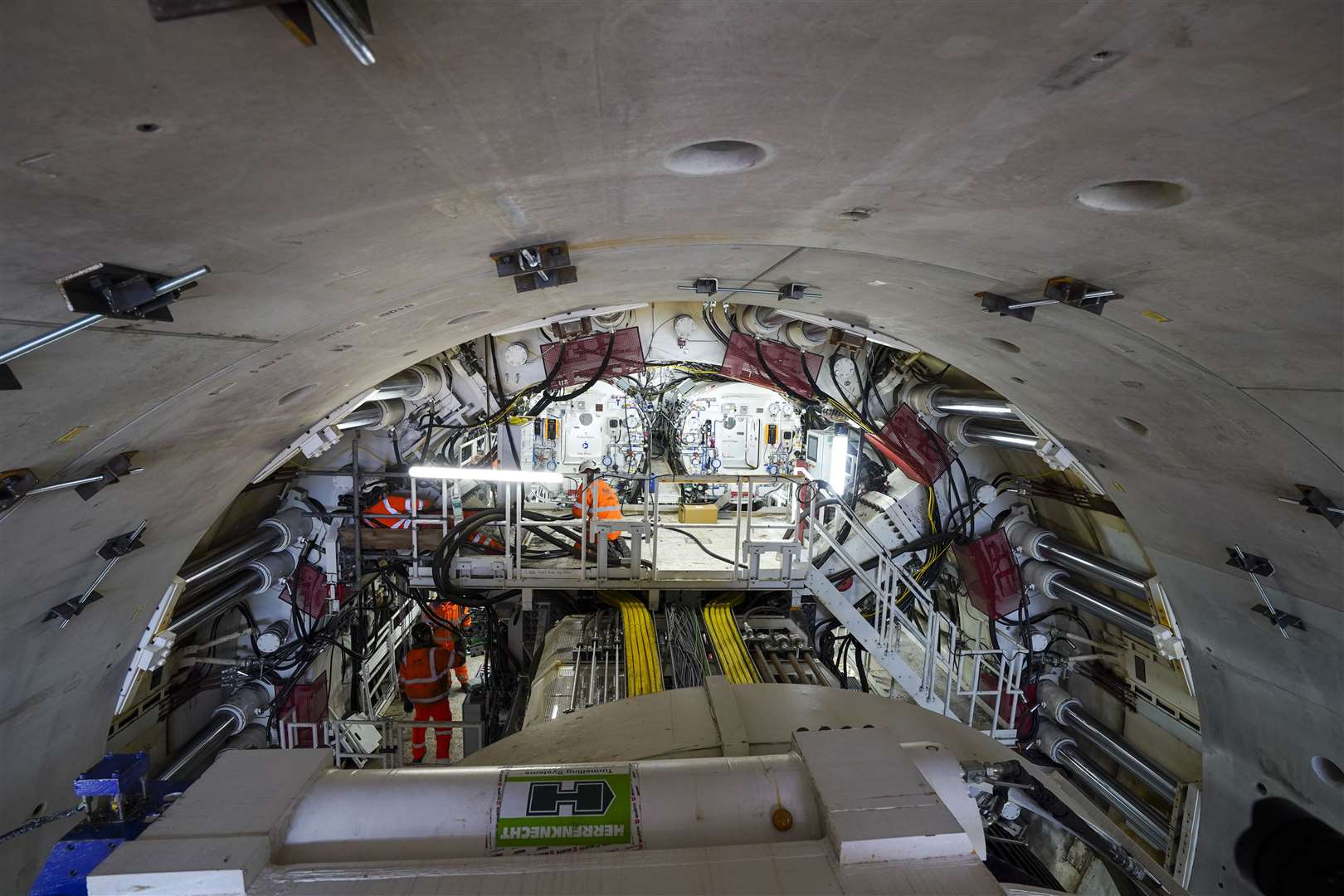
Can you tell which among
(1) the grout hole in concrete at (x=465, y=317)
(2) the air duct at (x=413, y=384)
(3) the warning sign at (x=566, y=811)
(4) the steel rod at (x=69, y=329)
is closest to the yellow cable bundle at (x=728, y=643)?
(1) the grout hole in concrete at (x=465, y=317)

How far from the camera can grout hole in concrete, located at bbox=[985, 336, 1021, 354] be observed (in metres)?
4.44

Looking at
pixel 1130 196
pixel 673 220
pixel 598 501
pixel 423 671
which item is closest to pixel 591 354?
pixel 598 501

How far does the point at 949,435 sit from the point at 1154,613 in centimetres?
233

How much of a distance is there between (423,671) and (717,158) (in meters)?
7.29

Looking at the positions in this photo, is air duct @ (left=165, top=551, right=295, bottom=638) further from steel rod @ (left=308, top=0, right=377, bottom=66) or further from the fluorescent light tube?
steel rod @ (left=308, top=0, right=377, bottom=66)

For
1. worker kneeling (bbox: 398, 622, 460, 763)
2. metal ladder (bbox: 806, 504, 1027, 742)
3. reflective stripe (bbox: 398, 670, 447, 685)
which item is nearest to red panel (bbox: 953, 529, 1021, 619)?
metal ladder (bbox: 806, 504, 1027, 742)

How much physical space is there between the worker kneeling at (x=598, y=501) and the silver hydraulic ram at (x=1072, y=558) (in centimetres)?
424

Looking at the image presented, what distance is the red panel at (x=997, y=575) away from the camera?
764 cm

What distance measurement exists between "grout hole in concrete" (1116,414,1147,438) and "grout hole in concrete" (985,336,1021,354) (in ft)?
2.38

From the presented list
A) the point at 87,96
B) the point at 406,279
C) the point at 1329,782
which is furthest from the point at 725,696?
the point at 1329,782

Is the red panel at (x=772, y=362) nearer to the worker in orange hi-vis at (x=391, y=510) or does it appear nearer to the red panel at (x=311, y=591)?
the worker in orange hi-vis at (x=391, y=510)

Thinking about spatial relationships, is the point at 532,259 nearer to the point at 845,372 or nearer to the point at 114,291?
the point at 114,291

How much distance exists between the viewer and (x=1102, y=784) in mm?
6898

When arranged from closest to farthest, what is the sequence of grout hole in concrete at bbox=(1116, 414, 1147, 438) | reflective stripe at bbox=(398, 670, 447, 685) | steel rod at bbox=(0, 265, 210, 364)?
steel rod at bbox=(0, 265, 210, 364) → grout hole in concrete at bbox=(1116, 414, 1147, 438) → reflective stripe at bbox=(398, 670, 447, 685)
